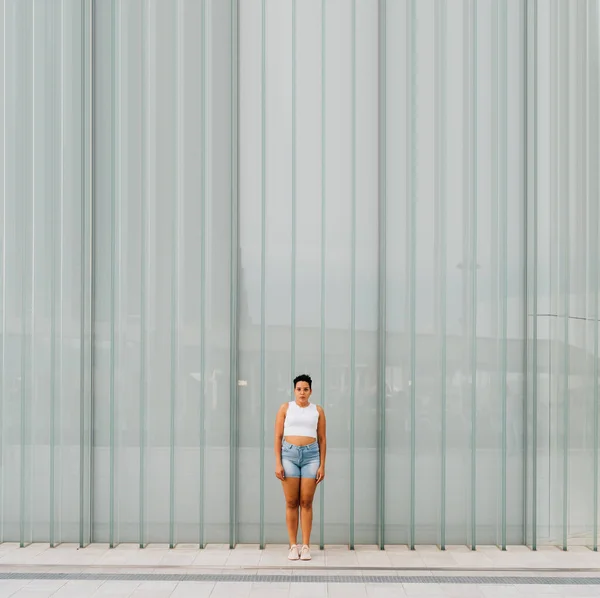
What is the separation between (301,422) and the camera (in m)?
5.90

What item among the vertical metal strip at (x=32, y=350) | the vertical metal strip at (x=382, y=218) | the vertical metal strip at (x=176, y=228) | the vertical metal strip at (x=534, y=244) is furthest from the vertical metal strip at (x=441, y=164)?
the vertical metal strip at (x=32, y=350)

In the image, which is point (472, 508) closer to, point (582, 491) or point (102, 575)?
point (582, 491)

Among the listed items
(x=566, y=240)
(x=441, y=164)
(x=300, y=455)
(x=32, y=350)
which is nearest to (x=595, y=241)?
(x=566, y=240)

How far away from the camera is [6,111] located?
642 centimetres

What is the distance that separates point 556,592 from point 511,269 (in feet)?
8.58

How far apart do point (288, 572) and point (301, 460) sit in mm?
848

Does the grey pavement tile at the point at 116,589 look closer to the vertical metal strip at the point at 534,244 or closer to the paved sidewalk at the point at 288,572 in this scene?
the paved sidewalk at the point at 288,572

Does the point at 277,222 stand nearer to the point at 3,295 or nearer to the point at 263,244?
the point at 263,244

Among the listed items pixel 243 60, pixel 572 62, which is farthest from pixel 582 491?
pixel 243 60

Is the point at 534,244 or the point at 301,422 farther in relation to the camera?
the point at 534,244

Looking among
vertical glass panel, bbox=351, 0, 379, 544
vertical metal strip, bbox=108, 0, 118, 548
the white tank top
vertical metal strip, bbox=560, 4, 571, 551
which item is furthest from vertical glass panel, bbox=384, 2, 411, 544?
vertical metal strip, bbox=108, 0, 118, 548

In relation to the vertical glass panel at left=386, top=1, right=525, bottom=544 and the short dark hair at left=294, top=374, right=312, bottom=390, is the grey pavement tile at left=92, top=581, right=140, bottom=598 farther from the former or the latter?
the vertical glass panel at left=386, top=1, right=525, bottom=544

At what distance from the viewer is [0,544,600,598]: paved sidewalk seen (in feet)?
17.1

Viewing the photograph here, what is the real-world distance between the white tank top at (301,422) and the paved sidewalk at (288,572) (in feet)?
3.32
